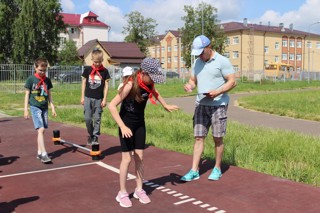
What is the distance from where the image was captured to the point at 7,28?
50812 mm

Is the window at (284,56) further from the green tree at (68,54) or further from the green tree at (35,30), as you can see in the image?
the green tree at (35,30)

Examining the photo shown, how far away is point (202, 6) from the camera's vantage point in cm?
5569

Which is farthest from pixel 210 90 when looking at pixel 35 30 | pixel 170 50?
pixel 170 50

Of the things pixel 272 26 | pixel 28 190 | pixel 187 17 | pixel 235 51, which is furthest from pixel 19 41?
→ pixel 272 26

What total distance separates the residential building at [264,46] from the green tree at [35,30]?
1393 inches

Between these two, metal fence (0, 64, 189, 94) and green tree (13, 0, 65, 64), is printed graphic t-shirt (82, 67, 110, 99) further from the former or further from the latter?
green tree (13, 0, 65, 64)

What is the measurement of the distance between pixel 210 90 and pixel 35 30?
159ft

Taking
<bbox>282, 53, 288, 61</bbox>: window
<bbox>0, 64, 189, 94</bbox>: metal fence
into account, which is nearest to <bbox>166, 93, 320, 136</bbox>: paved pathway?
<bbox>0, 64, 189, 94</bbox>: metal fence

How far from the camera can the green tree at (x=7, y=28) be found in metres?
50.0

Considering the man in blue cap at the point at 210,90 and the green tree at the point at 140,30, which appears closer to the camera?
the man in blue cap at the point at 210,90

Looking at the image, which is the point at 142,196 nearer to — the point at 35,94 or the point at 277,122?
the point at 35,94

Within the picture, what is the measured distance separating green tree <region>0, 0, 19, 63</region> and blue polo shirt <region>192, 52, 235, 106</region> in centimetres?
4915

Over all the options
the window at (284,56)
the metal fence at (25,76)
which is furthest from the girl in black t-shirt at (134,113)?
the window at (284,56)

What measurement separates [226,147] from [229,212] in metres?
3.23
